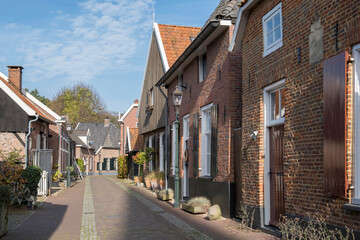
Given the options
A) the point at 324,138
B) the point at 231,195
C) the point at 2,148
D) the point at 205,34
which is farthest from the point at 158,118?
the point at 324,138

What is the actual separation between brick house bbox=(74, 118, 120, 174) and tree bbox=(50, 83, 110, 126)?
4.87 feet

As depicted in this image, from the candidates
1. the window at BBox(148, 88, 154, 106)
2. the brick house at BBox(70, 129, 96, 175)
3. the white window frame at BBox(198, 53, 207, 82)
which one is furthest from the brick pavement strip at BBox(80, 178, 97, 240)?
the brick house at BBox(70, 129, 96, 175)

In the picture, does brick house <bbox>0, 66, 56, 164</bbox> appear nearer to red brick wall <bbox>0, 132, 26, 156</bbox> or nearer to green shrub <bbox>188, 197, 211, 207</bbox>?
red brick wall <bbox>0, 132, 26, 156</bbox>

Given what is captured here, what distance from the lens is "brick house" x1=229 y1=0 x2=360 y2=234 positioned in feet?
19.9

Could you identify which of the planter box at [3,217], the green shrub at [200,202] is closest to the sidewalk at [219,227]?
the green shrub at [200,202]

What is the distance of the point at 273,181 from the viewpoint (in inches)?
347

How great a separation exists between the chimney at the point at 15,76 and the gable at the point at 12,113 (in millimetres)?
4372

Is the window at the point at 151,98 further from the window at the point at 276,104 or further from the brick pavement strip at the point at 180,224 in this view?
the window at the point at 276,104

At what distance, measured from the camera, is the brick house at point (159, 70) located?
69.8ft

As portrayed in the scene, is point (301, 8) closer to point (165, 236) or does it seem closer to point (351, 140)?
point (351, 140)

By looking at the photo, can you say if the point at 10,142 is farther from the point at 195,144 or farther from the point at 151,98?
the point at 195,144

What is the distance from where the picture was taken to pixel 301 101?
24.5ft

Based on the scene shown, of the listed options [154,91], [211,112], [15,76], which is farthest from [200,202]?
[15,76]

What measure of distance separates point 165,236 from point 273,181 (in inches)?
96.6
